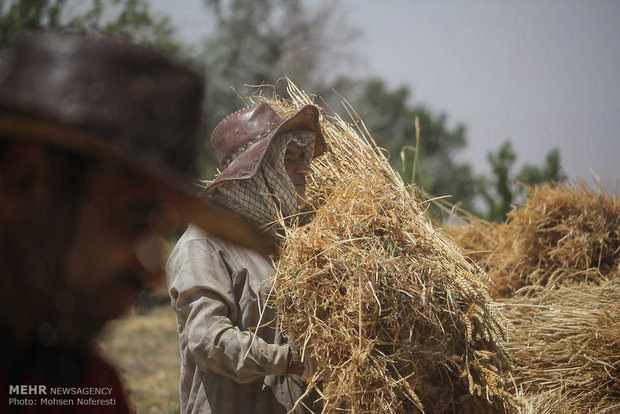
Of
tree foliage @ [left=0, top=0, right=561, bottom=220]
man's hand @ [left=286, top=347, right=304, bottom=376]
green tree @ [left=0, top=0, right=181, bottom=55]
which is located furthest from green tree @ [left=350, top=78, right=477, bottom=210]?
man's hand @ [left=286, top=347, right=304, bottom=376]

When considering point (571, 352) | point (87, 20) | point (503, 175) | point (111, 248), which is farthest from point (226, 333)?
point (87, 20)

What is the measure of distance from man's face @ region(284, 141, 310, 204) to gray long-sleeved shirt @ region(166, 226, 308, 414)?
1.44ft

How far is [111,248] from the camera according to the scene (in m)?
0.72

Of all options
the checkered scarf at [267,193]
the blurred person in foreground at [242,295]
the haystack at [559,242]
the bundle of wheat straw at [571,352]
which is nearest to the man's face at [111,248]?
the blurred person in foreground at [242,295]

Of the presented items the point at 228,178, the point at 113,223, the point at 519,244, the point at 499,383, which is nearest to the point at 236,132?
the point at 228,178

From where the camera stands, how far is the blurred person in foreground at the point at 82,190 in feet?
2.04

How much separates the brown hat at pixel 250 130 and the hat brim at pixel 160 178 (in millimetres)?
1396

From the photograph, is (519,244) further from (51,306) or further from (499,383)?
(51,306)

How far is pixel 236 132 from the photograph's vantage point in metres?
2.35

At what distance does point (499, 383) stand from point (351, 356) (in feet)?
2.30

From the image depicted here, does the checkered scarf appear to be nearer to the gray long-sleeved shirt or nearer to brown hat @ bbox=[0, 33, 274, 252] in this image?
the gray long-sleeved shirt

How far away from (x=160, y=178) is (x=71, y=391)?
17.7 inches

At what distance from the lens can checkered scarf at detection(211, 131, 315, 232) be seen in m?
2.14

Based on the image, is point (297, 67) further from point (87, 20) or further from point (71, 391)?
point (71, 391)
